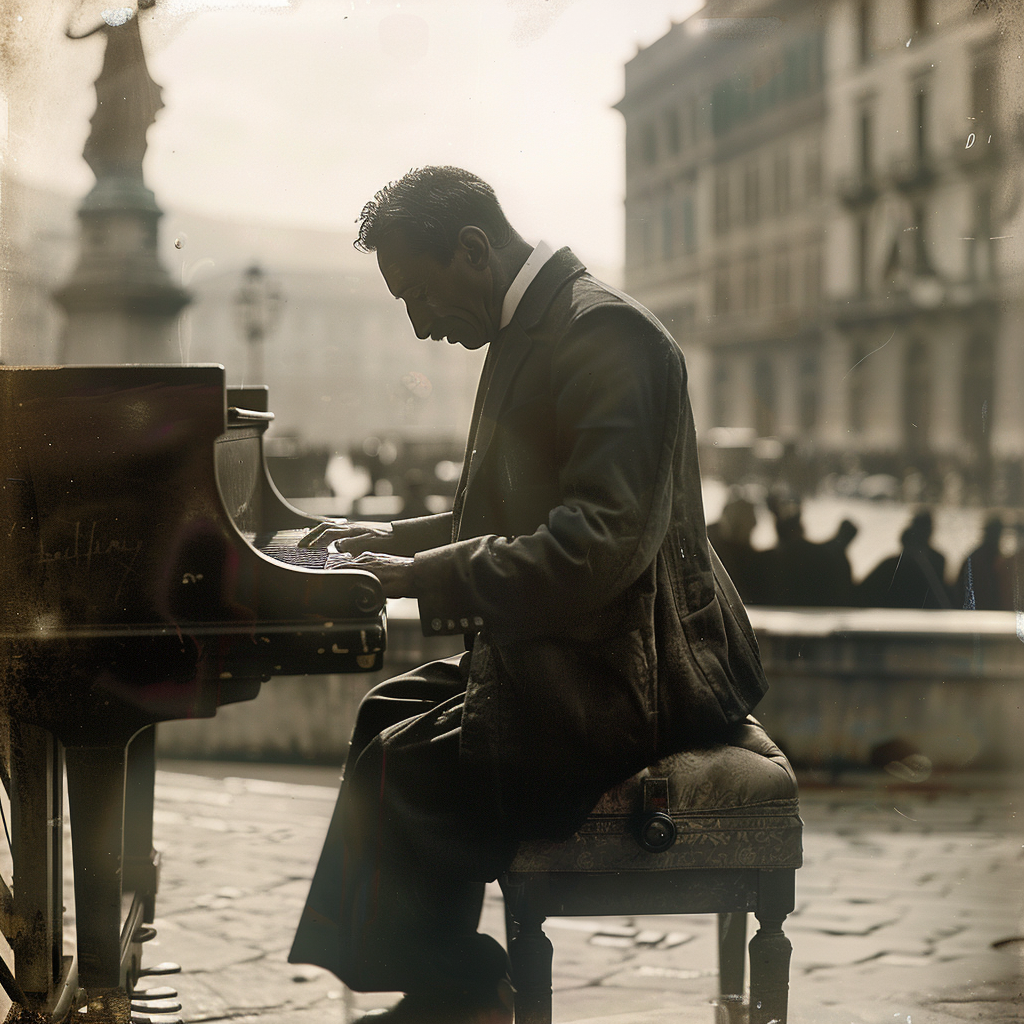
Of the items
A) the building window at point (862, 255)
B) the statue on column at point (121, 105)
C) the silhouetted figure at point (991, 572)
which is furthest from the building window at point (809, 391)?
the statue on column at point (121, 105)

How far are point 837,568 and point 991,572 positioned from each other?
0.76 metres

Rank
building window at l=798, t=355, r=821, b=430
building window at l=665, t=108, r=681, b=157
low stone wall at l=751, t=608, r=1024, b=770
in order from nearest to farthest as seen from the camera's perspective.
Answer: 1. low stone wall at l=751, t=608, r=1024, b=770
2. building window at l=665, t=108, r=681, b=157
3. building window at l=798, t=355, r=821, b=430

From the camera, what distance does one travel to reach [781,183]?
23734 millimetres

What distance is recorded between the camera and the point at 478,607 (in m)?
1.78

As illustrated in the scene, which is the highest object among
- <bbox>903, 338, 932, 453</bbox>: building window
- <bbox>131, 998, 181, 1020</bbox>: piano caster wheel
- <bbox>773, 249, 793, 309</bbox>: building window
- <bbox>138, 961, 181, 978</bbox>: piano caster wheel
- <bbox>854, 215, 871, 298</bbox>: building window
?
<bbox>854, 215, 871, 298</bbox>: building window

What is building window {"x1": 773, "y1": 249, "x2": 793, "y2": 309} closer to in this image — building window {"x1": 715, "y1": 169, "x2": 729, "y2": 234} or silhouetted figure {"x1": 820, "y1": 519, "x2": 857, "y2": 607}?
building window {"x1": 715, "y1": 169, "x2": 729, "y2": 234}

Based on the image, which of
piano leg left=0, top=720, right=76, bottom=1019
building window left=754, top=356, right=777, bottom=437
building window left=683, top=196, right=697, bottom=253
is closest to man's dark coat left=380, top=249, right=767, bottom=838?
piano leg left=0, top=720, right=76, bottom=1019

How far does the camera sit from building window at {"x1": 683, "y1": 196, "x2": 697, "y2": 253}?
20094 mm

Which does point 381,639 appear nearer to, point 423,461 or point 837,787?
point 837,787

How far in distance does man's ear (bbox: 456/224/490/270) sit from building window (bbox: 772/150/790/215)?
22439mm

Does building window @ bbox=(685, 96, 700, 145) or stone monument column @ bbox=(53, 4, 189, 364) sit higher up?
building window @ bbox=(685, 96, 700, 145)

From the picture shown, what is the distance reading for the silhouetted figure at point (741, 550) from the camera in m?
5.67

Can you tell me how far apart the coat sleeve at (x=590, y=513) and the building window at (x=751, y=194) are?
23438 millimetres

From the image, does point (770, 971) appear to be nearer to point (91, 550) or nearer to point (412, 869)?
point (412, 869)
